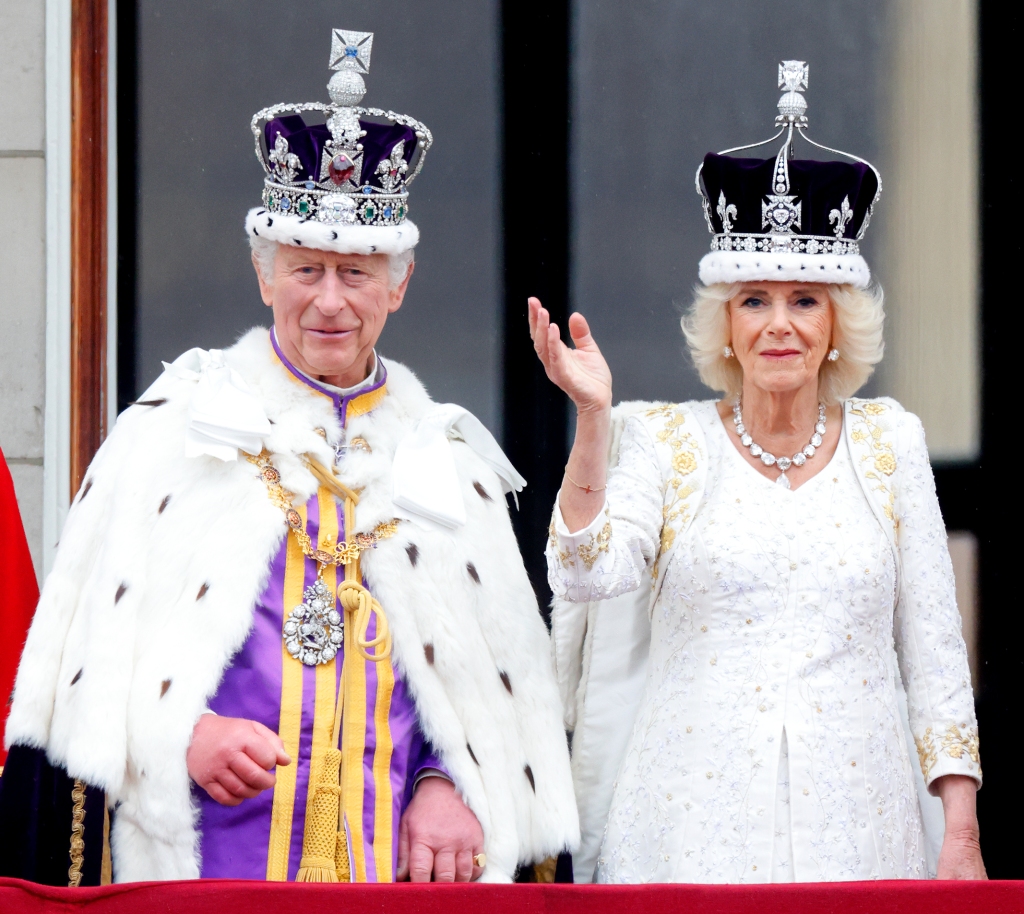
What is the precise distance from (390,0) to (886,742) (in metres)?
2.42

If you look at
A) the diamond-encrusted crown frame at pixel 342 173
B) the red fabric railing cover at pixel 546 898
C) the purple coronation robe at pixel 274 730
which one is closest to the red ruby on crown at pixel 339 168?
the diamond-encrusted crown frame at pixel 342 173

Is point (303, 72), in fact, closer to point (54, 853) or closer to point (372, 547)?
point (372, 547)

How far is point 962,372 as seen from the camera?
3.95 meters

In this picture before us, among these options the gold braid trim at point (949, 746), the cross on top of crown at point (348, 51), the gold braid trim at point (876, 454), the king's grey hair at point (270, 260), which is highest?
the cross on top of crown at point (348, 51)

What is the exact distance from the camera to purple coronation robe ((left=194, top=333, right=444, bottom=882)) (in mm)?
2400

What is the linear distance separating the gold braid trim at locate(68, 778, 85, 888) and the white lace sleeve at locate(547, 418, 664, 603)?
907 mm

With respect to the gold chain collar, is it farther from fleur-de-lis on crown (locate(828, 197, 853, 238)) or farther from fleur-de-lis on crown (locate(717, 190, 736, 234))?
fleur-de-lis on crown (locate(828, 197, 853, 238))

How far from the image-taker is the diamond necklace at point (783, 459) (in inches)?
108

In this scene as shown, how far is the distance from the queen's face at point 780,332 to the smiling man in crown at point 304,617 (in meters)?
0.57

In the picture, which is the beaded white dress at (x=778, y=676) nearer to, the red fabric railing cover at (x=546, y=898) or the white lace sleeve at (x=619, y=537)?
the white lace sleeve at (x=619, y=537)

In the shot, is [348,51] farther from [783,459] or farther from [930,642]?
[930,642]

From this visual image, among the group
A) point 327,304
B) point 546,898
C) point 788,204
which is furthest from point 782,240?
point 546,898

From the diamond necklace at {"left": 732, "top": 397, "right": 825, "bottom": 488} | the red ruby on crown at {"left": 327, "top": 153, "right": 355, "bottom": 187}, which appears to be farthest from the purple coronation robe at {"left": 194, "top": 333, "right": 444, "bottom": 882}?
the diamond necklace at {"left": 732, "top": 397, "right": 825, "bottom": 488}

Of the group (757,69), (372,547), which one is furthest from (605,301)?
(372,547)
